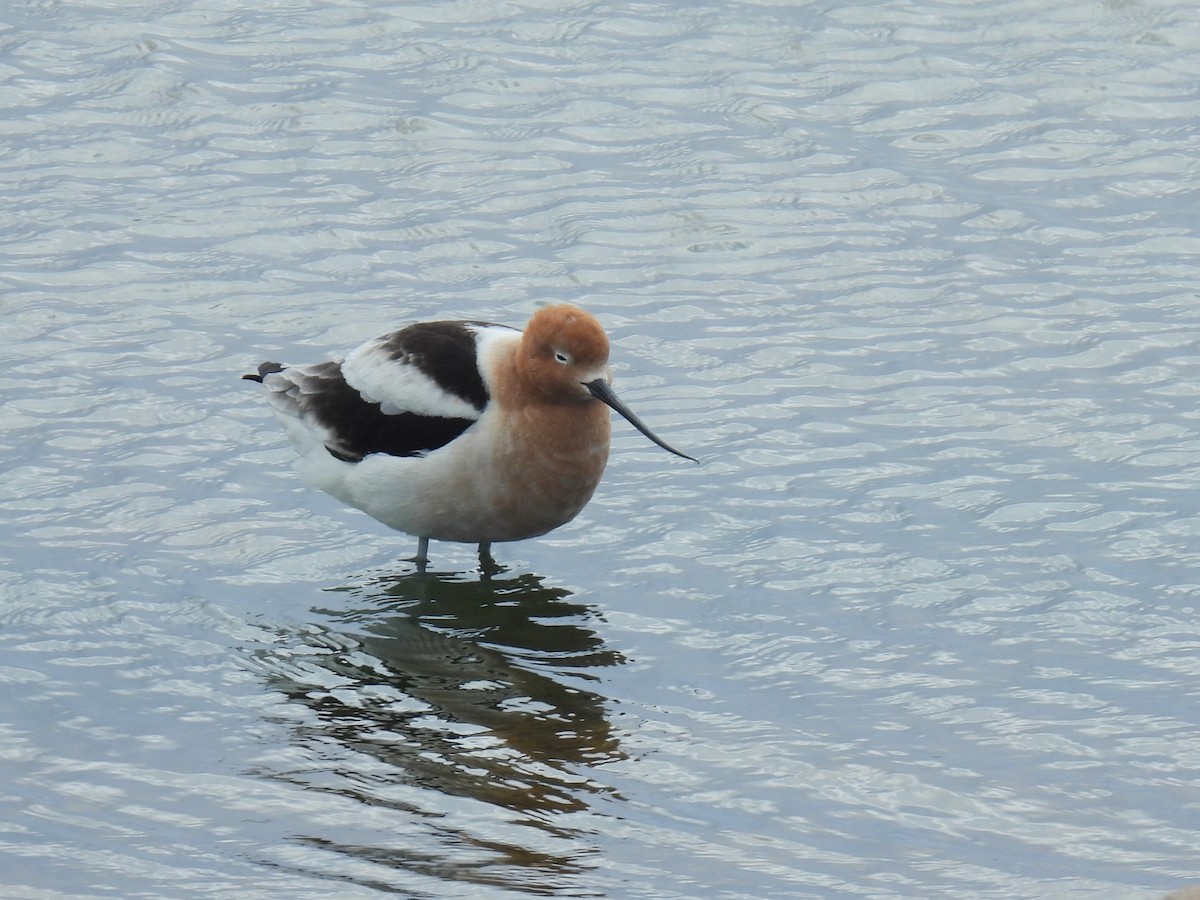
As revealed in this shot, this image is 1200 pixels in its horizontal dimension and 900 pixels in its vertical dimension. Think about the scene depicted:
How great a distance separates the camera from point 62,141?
48.3 ft

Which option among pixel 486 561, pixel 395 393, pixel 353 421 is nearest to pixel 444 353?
pixel 395 393

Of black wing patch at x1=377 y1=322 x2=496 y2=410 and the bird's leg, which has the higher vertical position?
black wing patch at x1=377 y1=322 x2=496 y2=410

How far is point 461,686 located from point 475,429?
1353 mm

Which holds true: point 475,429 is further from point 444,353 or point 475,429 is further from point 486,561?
point 486,561

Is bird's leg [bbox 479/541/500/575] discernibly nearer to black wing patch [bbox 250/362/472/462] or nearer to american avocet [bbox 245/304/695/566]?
american avocet [bbox 245/304/695/566]

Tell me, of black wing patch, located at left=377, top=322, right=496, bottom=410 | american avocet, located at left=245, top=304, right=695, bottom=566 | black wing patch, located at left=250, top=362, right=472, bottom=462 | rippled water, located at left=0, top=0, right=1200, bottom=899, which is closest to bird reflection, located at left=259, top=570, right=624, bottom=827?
rippled water, located at left=0, top=0, right=1200, bottom=899

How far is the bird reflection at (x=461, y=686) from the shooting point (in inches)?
310

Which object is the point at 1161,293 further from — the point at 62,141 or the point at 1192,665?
Result: the point at 62,141

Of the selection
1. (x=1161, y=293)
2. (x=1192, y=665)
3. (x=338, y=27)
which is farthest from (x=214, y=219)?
(x=1192, y=665)

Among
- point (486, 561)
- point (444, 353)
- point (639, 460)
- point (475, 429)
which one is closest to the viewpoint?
point (475, 429)

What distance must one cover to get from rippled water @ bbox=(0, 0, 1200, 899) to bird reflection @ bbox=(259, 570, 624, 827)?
1.2 inches

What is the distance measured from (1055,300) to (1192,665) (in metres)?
4.26

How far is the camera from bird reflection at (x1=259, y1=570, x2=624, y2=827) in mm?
7867

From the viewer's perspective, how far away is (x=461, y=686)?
8742 millimetres
